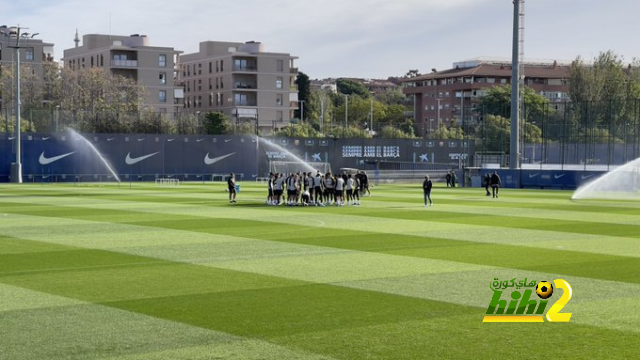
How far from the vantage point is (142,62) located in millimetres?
146125

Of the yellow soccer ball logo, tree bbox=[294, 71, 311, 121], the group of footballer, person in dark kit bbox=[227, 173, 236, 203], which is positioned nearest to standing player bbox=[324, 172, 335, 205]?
the group of footballer

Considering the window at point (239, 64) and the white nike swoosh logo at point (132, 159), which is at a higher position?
the window at point (239, 64)

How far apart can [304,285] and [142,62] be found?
131176 millimetres

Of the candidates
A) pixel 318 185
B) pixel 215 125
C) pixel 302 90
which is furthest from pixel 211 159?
pixel 302 90

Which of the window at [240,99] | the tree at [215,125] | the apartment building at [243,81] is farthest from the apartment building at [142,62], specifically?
the tree at [215,125]

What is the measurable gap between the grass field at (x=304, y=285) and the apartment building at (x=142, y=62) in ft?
359

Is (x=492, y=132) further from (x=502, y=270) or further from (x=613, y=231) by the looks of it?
(x=502, y=270)

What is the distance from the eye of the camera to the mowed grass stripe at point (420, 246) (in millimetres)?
22531

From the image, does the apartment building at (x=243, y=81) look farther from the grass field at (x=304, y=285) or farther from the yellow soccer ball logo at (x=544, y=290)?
the yellow soccer ball logo at (x=544, y=290)

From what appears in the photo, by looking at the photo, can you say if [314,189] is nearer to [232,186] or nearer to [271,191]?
[271,191]

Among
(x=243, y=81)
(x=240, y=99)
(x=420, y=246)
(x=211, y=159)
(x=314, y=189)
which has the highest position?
(x=243, y=81)

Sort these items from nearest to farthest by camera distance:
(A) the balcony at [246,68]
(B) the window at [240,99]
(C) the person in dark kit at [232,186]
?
(C) the person in dark kit at [232,186] < (A) the balcony at [246,68] < (B) the window at [240,99]

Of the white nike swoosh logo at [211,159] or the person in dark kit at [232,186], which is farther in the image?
the white nike swoosh logo at [211,159]

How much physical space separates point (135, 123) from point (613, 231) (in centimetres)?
6838
